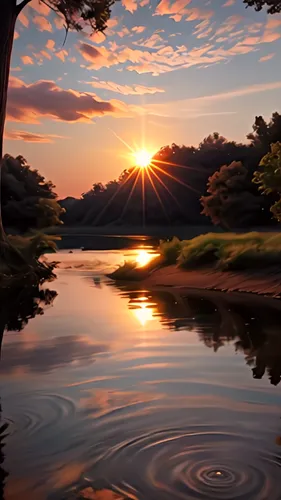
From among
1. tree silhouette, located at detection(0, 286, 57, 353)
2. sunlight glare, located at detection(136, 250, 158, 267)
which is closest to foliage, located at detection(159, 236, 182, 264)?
sunlight glare, located at detection(136, 250, 158, 267)

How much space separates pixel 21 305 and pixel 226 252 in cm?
834

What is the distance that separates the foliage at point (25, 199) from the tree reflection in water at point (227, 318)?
20658mm

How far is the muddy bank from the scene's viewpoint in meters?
16.3

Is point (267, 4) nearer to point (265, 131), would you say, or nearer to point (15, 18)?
point (15, 18)

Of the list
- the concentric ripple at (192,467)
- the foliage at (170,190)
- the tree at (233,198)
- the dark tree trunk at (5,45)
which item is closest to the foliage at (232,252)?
the dark tree trunk at (5,45)

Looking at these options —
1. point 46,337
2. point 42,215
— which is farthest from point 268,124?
point 46,337

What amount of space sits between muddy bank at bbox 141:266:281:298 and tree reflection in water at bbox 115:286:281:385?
89 cm

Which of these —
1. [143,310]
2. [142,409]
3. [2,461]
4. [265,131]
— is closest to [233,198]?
[265,131]

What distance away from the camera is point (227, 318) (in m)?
11.1

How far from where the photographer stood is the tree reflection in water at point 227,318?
7.62 metres

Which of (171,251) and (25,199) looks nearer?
(171,251)

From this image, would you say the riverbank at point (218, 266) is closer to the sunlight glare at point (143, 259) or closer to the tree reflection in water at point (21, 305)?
the sunlight glare at point (143, 259)

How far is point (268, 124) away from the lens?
49531 millimetres

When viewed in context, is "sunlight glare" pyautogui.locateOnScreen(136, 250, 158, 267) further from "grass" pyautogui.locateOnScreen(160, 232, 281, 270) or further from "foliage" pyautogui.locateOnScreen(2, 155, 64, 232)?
"foliage" pyautogui.locateOnScreen(2, 155, 64, 232)
